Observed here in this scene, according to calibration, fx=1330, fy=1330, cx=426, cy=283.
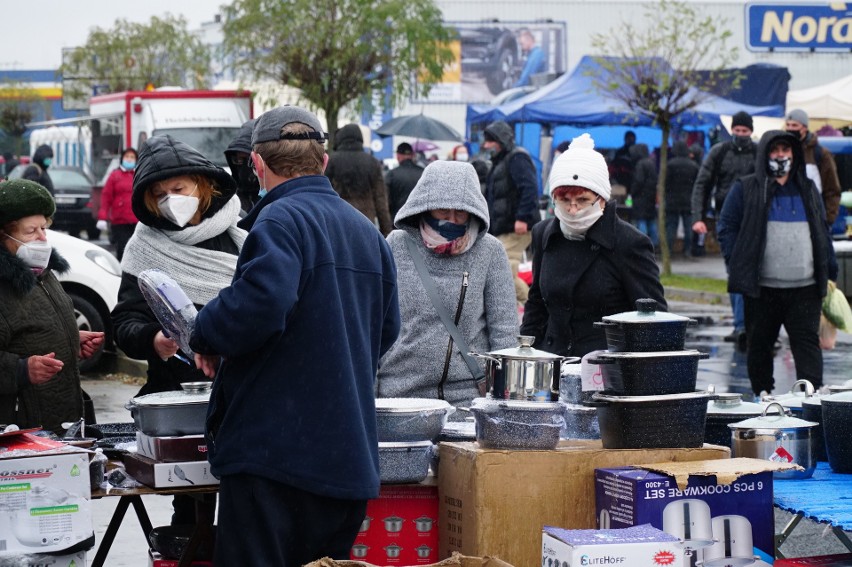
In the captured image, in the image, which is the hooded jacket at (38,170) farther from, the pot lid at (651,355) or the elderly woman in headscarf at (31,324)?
the pot lid at (651,355)

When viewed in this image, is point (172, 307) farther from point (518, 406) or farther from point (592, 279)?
point (592, 279)

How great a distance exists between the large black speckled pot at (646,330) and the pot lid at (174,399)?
1345 millimetres

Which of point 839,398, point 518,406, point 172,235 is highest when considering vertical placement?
point 172,235

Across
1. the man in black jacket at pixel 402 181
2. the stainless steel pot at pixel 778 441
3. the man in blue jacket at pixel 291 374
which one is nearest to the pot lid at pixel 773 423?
the stainless steel pot at pixel 778 441

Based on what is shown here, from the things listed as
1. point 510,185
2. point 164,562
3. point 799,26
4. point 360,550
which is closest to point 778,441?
point 360,550

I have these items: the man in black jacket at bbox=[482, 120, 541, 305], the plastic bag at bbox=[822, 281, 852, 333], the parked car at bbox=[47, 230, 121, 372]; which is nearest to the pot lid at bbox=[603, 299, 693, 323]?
the plastic bag at bbox=[822, 281, 852, 333]

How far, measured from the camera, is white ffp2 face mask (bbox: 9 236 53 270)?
197 inches

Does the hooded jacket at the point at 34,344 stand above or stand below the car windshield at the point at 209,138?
below

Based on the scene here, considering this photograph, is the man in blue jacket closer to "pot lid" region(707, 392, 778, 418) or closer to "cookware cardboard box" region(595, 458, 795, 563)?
"cookware cardboard box" region(595, 458, 795, 563)

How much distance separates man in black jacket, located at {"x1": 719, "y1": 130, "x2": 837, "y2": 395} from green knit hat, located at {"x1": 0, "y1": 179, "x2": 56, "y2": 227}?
498cm

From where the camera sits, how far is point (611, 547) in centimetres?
379

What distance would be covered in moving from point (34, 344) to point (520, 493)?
2.00m

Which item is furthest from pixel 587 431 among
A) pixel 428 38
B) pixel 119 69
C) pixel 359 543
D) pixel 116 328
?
pixel 119 69

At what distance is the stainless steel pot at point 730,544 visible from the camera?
420 cm
